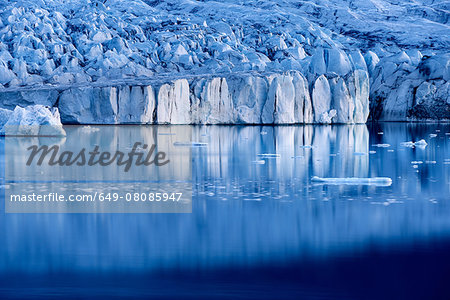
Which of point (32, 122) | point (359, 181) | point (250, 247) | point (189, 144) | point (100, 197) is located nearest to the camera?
point (250, 247)

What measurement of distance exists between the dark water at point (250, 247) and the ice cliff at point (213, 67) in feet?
68.7

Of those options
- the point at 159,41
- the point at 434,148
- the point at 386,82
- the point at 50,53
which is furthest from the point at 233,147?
the point at 159,41

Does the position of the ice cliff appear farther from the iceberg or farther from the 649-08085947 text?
the 649-08085947 text

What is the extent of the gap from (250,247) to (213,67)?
35.7 meters

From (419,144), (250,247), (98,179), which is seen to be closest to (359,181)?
(98,179)

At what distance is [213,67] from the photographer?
4062cm

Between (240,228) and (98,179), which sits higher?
(98,179)

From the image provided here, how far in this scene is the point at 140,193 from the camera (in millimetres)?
8312

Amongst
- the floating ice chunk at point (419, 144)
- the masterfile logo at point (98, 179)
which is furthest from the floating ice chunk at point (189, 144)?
the floating ice chunk at point (419, 144)

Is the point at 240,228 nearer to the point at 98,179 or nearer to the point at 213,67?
the point at 98,179

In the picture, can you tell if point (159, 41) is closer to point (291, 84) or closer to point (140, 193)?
point (291, 84)

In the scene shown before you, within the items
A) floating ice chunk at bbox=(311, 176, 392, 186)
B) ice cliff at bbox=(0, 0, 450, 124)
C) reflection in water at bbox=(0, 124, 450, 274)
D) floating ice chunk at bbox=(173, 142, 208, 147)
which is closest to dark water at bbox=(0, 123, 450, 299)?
reflection in water at bbox=(0, 124, 450, 274)

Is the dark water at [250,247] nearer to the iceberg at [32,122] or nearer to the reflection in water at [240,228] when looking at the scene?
the reflection in water at [240,228]

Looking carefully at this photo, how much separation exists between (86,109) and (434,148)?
17274mm
